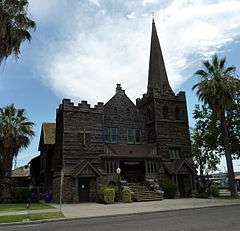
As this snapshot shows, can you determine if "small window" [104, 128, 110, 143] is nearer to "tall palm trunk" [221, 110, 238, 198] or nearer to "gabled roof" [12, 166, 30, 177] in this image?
"tall palm trunk" [221, 110, 238, 198]

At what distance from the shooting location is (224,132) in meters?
33.2

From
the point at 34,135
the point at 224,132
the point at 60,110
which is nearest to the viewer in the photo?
the point at 224,132

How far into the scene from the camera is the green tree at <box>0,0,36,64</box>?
65.5 ft

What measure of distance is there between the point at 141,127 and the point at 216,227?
90.0ft

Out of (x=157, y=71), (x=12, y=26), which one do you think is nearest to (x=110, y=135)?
(x=157, y=71)

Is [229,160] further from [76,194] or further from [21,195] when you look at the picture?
[21,195]

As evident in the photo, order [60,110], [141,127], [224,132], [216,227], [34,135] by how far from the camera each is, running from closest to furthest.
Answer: [216,227], [224,132], [60,110], [141,127], [34,135]

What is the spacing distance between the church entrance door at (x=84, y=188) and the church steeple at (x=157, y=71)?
1321cm

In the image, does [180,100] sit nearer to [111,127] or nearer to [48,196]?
[111,127]

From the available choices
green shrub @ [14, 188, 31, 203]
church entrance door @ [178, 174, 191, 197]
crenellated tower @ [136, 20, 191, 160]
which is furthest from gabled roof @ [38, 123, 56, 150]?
church entrance door @ [178, 174, 191, 197]

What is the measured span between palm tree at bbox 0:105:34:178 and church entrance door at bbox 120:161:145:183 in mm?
12596

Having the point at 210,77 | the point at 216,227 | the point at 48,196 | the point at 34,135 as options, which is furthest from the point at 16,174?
the point at 216,227

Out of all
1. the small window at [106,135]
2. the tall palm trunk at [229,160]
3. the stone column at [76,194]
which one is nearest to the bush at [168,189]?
the tall palm trunk at [229,160]

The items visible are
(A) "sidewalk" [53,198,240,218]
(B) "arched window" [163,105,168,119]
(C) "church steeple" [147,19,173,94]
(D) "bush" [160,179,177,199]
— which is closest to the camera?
(A) "sidewalk" [53,198,240,218]
